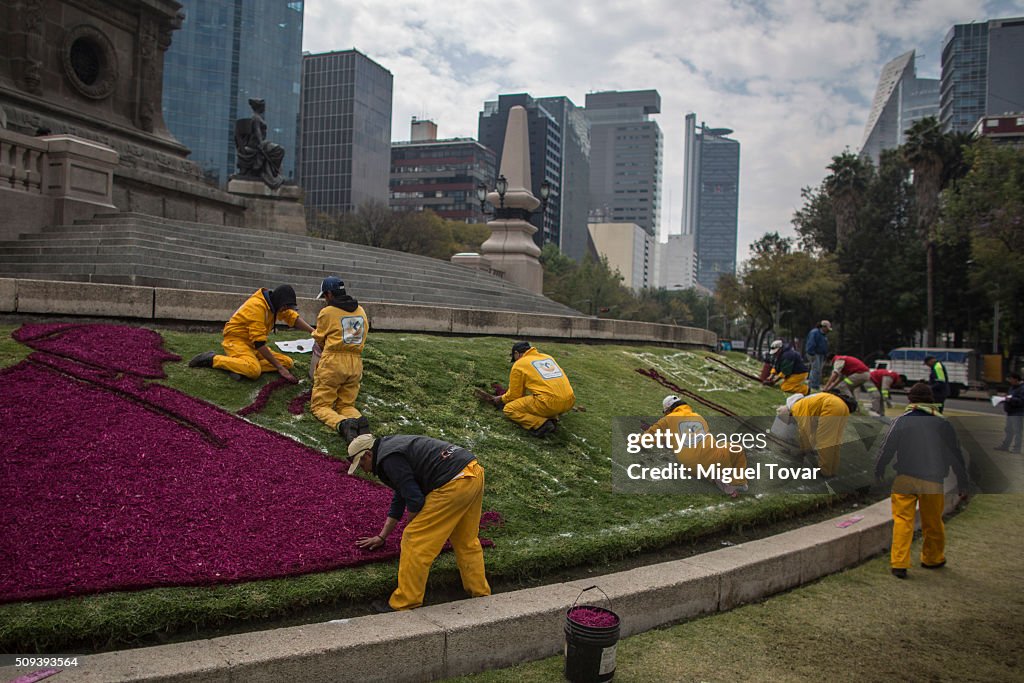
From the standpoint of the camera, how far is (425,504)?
16.2 ft

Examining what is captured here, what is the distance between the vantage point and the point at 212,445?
20.6 feet

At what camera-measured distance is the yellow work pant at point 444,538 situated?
4844 millimetres

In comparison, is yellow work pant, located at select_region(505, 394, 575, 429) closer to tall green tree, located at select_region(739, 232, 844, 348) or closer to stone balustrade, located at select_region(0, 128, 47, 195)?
stone balustrade, located at select_region(0, 128, 47, 195)

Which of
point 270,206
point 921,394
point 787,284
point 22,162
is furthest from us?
point 787,284

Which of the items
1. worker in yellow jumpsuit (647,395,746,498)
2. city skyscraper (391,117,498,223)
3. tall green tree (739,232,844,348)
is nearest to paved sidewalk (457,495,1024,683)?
worker in yellow jumpsuit (647,395,746,498)

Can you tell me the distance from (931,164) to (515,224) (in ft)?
102

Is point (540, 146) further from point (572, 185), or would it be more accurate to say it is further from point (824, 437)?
point (824, 437)

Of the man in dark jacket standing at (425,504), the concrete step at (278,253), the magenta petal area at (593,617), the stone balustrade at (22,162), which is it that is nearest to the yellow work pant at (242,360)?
the man in dark jacket standing at (425,504)

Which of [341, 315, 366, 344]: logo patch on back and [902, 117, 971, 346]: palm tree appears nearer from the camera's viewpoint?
[341, 315, 366, 344]: logo patch on back

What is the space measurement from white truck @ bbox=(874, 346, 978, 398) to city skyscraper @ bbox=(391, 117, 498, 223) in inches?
2854

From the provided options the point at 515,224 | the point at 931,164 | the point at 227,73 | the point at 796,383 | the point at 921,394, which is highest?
the point at 227,73

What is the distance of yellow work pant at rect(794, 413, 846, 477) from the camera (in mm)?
9250

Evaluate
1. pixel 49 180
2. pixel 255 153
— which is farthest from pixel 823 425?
pixel 255 153

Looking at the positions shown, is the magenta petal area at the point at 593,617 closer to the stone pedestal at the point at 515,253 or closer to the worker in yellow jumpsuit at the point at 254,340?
the worker in yellow jumpsuit at the point at 254,340
